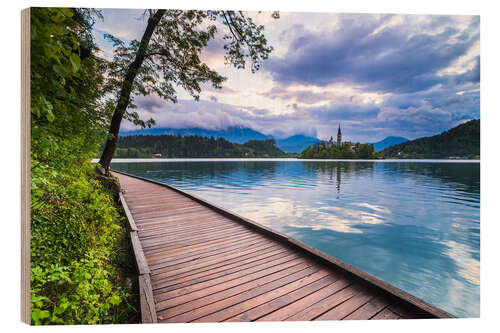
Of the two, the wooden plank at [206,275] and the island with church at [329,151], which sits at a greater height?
the island with church at [329,151]

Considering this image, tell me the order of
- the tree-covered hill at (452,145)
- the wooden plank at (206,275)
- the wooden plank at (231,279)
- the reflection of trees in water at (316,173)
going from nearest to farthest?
the wooden plank at (231,279)
the wooden plank at (206,275)
the tree-covered hill at (452,145)
the reflection of trees in water at (316,173)

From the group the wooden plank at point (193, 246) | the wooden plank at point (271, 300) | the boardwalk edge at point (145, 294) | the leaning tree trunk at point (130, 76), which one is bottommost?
the wooden plank at point (271, 300)

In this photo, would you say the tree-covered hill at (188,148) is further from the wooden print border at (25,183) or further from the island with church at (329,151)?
the wooden print border at (25,183)

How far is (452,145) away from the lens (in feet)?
15.1

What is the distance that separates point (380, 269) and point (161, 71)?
8.61m

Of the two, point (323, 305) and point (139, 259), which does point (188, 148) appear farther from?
point (323, 305)

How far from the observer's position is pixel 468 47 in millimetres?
3182

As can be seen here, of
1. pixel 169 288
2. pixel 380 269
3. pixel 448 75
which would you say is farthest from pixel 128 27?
pixel 380 269

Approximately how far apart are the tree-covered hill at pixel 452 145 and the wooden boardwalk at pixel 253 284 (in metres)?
2.76

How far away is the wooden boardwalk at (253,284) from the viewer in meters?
1.99

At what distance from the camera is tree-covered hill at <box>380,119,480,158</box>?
3176 mm

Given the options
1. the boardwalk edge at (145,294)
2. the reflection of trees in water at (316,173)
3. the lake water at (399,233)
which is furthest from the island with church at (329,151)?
the boardwalk edge at (145,294)
